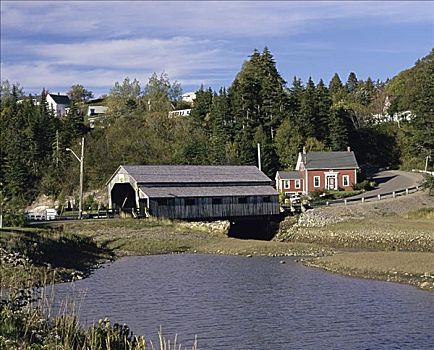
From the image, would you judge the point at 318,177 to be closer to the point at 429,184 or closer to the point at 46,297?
the point at 429,184

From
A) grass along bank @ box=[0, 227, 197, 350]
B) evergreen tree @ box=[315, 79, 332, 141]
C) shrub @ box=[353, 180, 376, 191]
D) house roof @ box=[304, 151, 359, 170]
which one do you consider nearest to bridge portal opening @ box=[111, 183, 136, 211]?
grass along bank @ box=[0, 227, 197, 350]

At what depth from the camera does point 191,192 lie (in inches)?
2085

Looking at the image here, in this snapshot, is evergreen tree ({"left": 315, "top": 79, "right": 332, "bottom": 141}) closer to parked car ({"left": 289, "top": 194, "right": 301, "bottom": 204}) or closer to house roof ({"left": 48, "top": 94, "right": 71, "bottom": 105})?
parked car ({"left": 289, "top": 194, "right": 301, "bottom": 204})

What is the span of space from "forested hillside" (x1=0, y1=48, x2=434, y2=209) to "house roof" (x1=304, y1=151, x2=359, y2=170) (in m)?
4.81

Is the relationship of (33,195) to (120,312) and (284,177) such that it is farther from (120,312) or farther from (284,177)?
(120,312)

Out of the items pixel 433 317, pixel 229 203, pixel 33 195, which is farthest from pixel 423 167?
pixel 433 317

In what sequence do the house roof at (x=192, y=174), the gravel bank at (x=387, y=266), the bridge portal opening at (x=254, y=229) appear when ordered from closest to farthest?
the gravel bank at (x=387, y=266)
the house roof at (x=192, y=174)
the bridge portal opening at (x=254, y=229)

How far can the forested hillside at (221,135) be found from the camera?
265 ft

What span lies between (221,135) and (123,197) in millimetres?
27781

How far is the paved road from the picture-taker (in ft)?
A: 227

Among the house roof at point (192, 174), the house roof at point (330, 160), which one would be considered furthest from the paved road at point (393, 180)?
the house roof at point (192, 174)

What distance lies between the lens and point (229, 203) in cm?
5388

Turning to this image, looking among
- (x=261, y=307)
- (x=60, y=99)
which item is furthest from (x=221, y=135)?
(x=60, y=99)

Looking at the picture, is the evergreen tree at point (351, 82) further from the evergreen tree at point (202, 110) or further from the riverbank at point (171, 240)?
the riverbank at point (171, 240)
